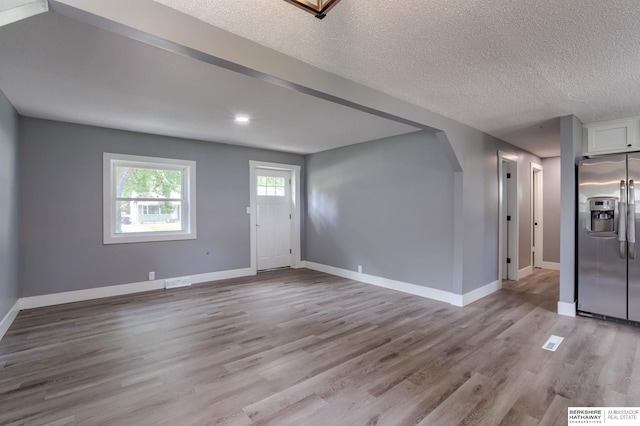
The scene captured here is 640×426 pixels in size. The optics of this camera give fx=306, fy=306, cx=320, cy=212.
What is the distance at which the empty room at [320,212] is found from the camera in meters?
1.94

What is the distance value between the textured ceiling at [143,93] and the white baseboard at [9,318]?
92.3 inches

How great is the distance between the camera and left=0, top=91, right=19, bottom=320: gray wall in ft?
Answer: 10.2

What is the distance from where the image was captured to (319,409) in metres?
1.99

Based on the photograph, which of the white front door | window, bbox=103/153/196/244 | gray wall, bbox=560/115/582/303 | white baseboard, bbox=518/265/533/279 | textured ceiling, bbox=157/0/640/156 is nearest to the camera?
textured ceiling, bbox=157/0/640/156

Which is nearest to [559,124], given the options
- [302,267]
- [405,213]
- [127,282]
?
[405,213]

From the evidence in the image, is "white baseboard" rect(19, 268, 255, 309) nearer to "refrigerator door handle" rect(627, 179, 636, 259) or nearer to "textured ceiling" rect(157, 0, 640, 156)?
"textured ceiling" rect(157, 0, 640, 156)

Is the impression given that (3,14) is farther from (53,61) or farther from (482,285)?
(482,285)

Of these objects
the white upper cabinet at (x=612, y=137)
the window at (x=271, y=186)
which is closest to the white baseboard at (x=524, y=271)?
the white upper cabinet at (x=612, y=137)

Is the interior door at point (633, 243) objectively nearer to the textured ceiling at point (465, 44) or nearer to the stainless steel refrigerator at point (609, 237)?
the stainless steel refrigerator at point (609, 237)

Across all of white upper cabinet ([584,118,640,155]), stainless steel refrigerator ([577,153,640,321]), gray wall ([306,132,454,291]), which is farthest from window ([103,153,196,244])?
white upper cabinet ([584,118,640,155])

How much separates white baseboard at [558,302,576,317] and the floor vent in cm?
529

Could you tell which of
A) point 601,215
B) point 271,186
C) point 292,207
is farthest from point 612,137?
point 271,186

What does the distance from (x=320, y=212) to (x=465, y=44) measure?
14.7 feet

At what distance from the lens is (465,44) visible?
2107 mm
